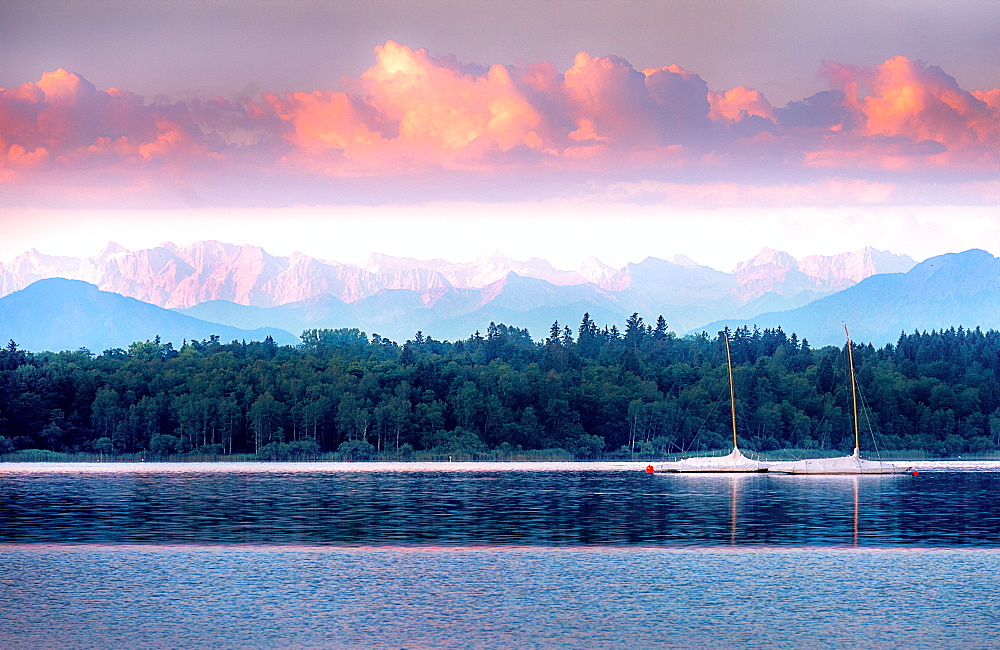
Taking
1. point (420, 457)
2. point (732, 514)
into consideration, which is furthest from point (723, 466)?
point (732, 514)

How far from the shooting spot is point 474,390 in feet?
650

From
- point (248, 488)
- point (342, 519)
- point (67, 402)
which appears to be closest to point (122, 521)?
Result: point (342, 519)

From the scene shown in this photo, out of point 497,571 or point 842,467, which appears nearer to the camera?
point 497,571

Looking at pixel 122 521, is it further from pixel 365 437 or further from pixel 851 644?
pixel 365 437

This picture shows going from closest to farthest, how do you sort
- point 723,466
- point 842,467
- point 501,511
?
point 501,511 → point 842,467 → point 723,466

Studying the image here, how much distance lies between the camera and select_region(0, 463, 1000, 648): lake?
105ft

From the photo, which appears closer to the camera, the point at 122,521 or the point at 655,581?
the point at 655,581

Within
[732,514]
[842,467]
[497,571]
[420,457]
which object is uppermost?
[497,571]

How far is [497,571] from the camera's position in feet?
143

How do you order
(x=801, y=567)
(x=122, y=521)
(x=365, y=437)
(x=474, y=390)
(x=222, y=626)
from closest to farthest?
(x=222, y=626)
(x=801, y=567)
(x=122, y=521)
(x=365, y=437)
(x=474, y=390)

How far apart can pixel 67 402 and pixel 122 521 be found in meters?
131

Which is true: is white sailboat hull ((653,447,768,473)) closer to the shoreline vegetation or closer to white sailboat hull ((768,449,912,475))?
white sailboat hull ((768,449,912,475))

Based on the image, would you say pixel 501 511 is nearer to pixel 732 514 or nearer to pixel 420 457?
pixel 732 514

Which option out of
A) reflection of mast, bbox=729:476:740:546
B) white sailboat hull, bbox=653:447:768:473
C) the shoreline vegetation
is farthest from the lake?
the shoreline vegetation
